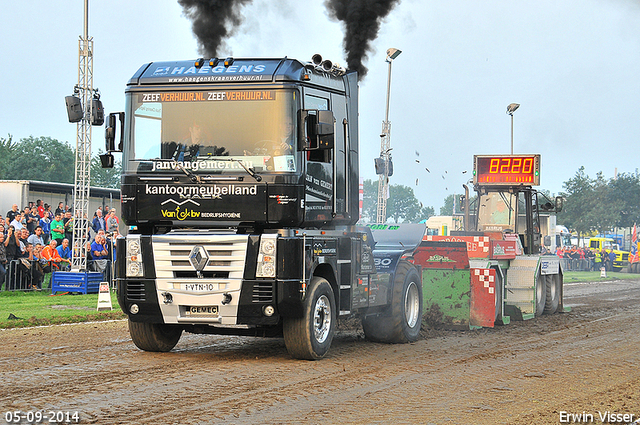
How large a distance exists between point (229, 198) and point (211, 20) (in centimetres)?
497

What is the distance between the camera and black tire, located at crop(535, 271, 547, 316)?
16.9m

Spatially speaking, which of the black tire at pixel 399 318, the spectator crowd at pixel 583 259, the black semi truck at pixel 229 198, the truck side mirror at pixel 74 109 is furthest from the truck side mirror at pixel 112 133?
the spectator crowd at pixel 583 259

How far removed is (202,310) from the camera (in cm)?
931

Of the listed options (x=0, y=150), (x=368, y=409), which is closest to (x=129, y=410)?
(x=368, y=409)

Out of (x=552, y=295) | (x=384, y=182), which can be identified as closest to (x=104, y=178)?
(x=384, y=182)

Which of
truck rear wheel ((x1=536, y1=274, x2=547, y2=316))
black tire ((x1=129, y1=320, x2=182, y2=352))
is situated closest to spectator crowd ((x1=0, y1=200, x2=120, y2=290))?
black tire ((x1=129, y1=320, x2=182, y2=352))

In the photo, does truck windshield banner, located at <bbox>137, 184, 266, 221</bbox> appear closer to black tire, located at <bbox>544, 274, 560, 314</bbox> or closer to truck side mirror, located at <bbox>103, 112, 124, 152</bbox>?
truck side mirror, located at <bbox>103, 112, 124, 152</bbox>

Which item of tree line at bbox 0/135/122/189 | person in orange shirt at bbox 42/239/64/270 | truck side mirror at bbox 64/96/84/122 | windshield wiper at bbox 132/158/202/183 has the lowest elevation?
person in orange shirt at bbox 42/239/64/270

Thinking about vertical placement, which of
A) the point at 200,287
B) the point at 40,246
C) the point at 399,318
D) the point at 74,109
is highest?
the point at 74,109

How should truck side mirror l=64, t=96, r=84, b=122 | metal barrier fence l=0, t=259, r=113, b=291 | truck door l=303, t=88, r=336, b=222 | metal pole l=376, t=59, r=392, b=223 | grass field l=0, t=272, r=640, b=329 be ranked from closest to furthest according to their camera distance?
truck door l=303, t=88, r=336, b=222
grass field l=0, t=272, r=640, b=329
truck side mirror l=64, t=96, r=84, b=122
metal barrier fence l=0, t=259, r=113, b=291
metal pole l=376, t=59, r=392, b=223

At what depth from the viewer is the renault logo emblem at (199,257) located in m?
9.20

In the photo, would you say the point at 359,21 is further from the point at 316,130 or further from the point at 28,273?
the point at 28,273

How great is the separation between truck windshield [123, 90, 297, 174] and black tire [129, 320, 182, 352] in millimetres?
2038

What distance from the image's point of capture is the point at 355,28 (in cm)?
1433
